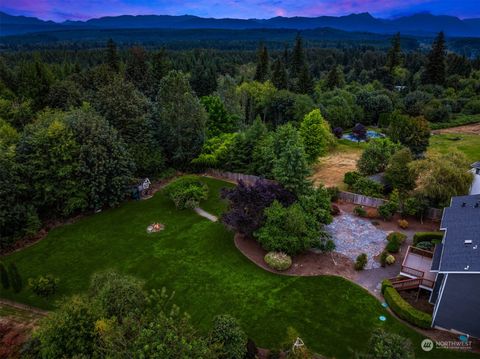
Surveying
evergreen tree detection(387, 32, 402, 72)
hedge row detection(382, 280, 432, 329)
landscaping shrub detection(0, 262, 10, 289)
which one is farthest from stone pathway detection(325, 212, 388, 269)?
evergreen tree detection(387, 32, 402, 72)

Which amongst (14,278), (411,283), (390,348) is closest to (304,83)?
(411,283)

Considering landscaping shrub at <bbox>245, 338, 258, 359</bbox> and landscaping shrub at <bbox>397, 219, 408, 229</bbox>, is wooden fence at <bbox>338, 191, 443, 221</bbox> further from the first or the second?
landscaping shrub at <bbox>245, 338, 258, 359</bbox>

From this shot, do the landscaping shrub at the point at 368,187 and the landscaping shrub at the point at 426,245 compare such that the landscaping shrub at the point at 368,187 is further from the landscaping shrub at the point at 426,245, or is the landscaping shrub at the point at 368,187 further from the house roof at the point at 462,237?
the house roof at the point at 462,237

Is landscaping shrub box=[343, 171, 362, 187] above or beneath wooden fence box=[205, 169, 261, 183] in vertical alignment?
above

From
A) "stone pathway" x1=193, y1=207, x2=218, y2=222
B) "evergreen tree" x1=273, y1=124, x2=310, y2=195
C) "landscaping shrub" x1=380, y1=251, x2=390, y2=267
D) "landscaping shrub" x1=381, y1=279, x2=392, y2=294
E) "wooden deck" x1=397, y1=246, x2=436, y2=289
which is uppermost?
"evergreen tree" x1=273, y1=124, x2=310, y2=195

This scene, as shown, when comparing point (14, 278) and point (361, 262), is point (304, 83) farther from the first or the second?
point (14, 278)
